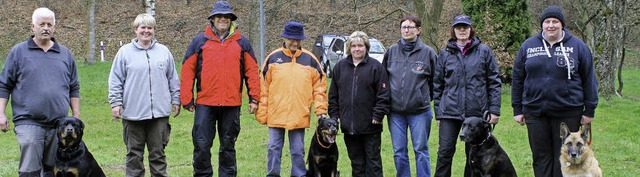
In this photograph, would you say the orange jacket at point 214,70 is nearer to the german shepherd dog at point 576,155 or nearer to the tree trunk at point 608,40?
the german shepherd dog at point 576,155

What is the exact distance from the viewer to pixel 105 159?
880 centimetres

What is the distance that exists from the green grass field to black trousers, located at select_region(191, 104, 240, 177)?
1.14 m

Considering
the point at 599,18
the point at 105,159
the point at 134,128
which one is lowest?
the point at 105,159

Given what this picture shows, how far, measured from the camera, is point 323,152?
664 cm

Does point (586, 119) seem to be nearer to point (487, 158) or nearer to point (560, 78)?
point (560, 78)

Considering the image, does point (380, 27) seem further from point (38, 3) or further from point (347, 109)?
point (347, 109)

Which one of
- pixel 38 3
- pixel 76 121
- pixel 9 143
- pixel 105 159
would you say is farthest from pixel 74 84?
pixel 38 3

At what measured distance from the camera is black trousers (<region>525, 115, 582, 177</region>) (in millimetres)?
5785

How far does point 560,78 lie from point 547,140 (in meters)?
0.60

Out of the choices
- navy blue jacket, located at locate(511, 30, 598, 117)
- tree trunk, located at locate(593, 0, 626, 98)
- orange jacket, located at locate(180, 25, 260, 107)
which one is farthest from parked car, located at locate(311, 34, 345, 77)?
navy blue jacket, located at locate(511, 30, 598, 117)

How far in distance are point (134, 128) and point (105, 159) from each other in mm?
2733

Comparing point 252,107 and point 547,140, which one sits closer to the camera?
point 547,140

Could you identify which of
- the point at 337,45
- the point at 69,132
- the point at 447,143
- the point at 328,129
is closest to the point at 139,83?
the point at 69,132

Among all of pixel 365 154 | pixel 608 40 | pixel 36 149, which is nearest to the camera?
pixel 36 149
